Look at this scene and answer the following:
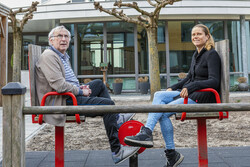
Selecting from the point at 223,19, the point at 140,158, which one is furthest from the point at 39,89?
the point at 223,19

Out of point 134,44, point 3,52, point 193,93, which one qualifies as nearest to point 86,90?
point 193,93

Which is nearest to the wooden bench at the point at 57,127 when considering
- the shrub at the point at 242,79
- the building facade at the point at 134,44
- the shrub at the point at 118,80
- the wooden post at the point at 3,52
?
the wooden post at the point at 3,52

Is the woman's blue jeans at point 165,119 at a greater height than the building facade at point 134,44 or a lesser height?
lesser

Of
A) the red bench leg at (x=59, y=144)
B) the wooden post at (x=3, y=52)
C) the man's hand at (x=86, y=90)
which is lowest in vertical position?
the red bench leg at (x=59, y=144)

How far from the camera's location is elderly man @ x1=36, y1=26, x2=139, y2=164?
289 cm

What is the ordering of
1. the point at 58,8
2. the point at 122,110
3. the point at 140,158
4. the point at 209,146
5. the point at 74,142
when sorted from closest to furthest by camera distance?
the point at 122,110, the point at 140,158, the point at 209,146, the point at 74,142, the point at 58,8

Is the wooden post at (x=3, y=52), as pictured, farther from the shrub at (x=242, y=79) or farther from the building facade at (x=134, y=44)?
the shrub at (x=242, y=79)

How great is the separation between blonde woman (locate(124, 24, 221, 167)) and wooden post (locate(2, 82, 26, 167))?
102 cm

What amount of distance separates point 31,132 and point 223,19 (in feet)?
41.6

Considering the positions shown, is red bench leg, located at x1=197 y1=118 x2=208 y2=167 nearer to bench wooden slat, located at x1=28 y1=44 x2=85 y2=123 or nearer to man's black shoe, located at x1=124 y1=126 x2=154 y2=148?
man's black shoe, located at x1=124 y1=126 x2=154 y2=148

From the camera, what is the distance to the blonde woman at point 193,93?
113 inches

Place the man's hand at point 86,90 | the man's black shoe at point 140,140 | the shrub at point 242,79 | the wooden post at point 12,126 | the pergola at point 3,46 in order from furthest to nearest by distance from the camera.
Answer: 1. the shrub at point 242,79
2. the pergola at point 3,46
3. the man's hand at point 86,90
4. the man's black shoe at point 140,140
5. the wooden post at point 12,126

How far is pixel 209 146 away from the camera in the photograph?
4438mm

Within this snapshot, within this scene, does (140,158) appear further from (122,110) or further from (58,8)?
(58,8)
